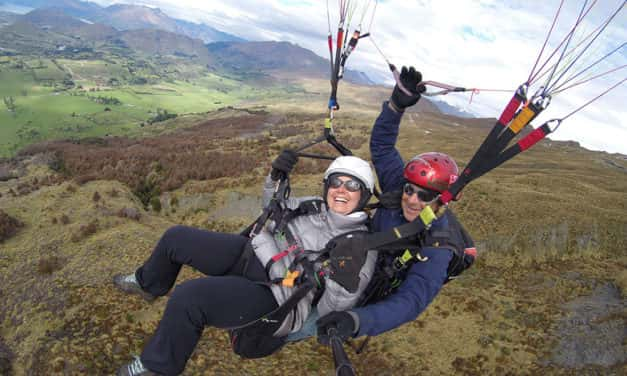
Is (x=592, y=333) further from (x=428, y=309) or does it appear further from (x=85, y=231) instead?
(x=85, y=231)

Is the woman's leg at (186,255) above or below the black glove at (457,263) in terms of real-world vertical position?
below

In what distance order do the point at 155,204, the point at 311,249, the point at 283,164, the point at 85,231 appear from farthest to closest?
A: the point at 155,204
the point at 85,231
the point at 283,164
the point at 311,249

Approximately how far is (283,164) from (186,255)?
2.27 metres

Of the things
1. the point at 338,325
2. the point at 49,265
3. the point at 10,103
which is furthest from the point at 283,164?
the point at 10,103

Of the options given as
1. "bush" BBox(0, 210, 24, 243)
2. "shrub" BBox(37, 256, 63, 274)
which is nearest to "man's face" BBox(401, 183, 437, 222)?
"shrub" BBox(37, 256, 63, 274)

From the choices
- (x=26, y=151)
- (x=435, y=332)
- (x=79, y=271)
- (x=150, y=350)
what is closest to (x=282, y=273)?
(x=150, y=350)

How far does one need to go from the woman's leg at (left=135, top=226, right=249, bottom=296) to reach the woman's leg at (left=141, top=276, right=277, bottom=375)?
97cm

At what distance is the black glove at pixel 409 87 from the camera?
5.14m

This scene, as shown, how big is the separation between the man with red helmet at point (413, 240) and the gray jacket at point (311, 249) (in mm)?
381

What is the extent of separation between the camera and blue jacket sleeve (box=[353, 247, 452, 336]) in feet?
12.9

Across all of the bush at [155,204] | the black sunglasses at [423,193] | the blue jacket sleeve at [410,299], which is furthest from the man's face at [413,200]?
the bush at [155,204]

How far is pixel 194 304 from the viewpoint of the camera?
4.37 meters

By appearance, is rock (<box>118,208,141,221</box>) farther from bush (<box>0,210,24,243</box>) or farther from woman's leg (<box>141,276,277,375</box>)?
woman's leg (<box>141,276,277,375</box>)

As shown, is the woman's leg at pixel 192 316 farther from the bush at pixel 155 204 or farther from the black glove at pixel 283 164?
the bush at pixel 155 204
